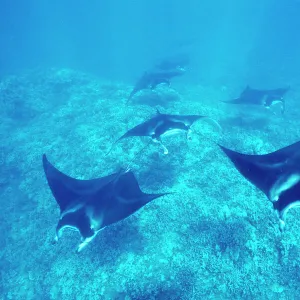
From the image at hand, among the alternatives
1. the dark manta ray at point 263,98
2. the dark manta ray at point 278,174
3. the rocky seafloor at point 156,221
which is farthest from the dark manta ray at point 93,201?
the dark manta ray at point 263,98

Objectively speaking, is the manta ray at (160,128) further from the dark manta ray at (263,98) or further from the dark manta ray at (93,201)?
the dark manta ray at (263,98)

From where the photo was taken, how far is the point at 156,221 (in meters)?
5.91

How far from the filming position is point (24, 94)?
1457 cm

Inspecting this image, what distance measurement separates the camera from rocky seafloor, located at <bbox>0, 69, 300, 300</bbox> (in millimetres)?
4934

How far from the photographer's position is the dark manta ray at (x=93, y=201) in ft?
14.4

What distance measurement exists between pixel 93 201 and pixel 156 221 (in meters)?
1.84

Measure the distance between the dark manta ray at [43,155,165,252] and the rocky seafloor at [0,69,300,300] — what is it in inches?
50.8

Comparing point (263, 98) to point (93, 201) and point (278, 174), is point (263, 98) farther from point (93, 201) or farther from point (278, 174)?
point (93, 201)

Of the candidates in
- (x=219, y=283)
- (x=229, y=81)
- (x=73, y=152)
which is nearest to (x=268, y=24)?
(x=229, y=81)

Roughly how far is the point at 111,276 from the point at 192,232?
2.00m

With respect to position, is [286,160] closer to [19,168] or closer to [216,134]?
[216,134]

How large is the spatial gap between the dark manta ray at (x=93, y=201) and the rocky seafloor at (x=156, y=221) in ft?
4.24

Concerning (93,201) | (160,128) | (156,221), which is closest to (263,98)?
(160,128)

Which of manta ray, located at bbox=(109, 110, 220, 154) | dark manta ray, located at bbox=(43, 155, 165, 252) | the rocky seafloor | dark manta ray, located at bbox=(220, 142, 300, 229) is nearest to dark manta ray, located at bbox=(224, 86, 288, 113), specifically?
the rocky seafloor
